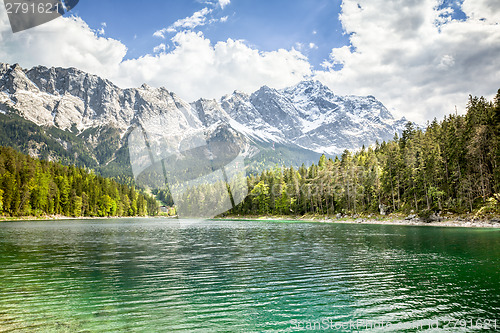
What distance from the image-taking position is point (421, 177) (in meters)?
80.7

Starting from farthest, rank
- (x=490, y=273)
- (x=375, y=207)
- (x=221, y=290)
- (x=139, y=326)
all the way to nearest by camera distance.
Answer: (x=375, y=207), (x=490, y=273), (x=221, y=290), (x=139, y=326)

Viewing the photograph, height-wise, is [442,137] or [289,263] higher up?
[442,137]

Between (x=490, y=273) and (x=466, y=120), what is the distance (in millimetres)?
68077

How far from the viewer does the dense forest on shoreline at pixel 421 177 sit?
67.6 m

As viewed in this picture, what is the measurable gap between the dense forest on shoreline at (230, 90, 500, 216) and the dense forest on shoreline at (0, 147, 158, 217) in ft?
297

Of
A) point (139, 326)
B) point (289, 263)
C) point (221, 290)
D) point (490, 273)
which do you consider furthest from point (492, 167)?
point (139, 326)

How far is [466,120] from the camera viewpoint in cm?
7338

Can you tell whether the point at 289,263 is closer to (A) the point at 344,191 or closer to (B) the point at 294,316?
(B) the point at 294,316

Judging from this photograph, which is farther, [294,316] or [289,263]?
[289,263]

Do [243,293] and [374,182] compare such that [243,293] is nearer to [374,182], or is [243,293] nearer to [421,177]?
[421,177]

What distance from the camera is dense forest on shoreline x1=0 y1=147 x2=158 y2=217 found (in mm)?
94225

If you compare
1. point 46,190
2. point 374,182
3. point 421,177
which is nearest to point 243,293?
point 421,177

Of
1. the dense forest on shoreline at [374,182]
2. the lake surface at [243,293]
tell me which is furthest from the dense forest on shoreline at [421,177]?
the lake surface at [243,293]

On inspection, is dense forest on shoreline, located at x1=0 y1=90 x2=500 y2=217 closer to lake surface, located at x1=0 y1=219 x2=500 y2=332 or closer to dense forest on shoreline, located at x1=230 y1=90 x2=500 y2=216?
dense forest on shoreline, located at x1=230 y1=90 x2=500 y2=216
